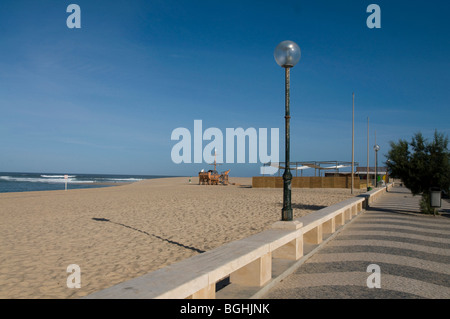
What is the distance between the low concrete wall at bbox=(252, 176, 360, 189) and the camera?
38688 mm

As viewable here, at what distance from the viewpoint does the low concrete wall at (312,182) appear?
1523 inches

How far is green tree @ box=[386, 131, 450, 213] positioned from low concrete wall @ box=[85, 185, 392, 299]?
994 cm

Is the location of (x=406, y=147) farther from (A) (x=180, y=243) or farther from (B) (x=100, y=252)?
(B) (x=100, y=252)

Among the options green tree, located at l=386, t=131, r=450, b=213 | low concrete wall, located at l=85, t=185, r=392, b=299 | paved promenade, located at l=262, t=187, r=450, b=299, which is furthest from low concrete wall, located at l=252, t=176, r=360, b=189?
low concrete wall, located at l=85, t=185, r=392, b=299

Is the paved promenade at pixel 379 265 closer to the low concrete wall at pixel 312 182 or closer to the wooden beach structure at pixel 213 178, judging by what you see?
the low concrete wall at pixel 312 182

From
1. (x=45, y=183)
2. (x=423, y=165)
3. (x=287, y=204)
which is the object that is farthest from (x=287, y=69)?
(x=45, y=183)

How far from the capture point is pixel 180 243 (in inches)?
349

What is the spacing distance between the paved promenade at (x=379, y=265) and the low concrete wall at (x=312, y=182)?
29.1 metres

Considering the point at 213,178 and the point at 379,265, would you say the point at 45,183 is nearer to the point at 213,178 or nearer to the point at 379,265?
the point at 213,178

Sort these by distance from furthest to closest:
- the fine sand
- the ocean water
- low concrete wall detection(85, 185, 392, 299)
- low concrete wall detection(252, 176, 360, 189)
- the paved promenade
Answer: the ocean water → low concrete wall detection(252, 176, 360, 189) → the fine sand → the paved promenade → low concrete wall detection(85, 185, 392, 299)
